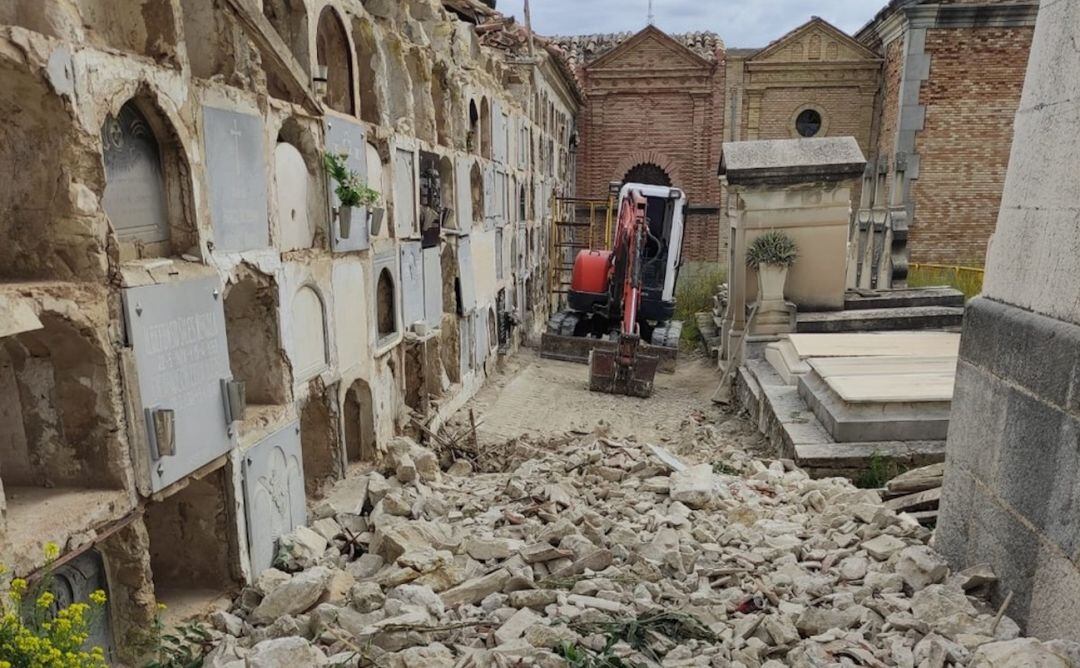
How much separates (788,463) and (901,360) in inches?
89.4

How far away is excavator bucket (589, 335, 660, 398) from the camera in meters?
10.3

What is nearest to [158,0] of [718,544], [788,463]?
[718,544]

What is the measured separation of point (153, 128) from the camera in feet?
10.7

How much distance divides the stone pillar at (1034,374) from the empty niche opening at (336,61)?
4539 mm

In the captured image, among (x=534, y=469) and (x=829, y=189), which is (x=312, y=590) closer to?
(x=534, y=469)

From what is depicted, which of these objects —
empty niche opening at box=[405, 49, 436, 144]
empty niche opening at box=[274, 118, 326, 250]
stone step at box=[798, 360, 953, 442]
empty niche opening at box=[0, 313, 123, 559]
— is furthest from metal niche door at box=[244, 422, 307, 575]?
stone step at box=[798, 360, 953, 442]

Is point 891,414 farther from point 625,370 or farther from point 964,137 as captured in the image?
point 964,137

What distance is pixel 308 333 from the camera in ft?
15.8

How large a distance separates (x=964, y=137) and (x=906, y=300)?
8672 millimetres

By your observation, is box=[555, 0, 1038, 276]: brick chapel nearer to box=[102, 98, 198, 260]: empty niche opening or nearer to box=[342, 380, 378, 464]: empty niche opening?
box=[342, 380, 378, 464]: empty niche opening

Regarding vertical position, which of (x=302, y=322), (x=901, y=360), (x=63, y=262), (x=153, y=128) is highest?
(x=153, y=128)

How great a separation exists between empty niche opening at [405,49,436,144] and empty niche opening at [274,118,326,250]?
249 cm

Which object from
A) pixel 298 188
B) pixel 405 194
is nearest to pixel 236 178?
pixel 298 188

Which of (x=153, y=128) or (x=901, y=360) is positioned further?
(x=901, y=360)
